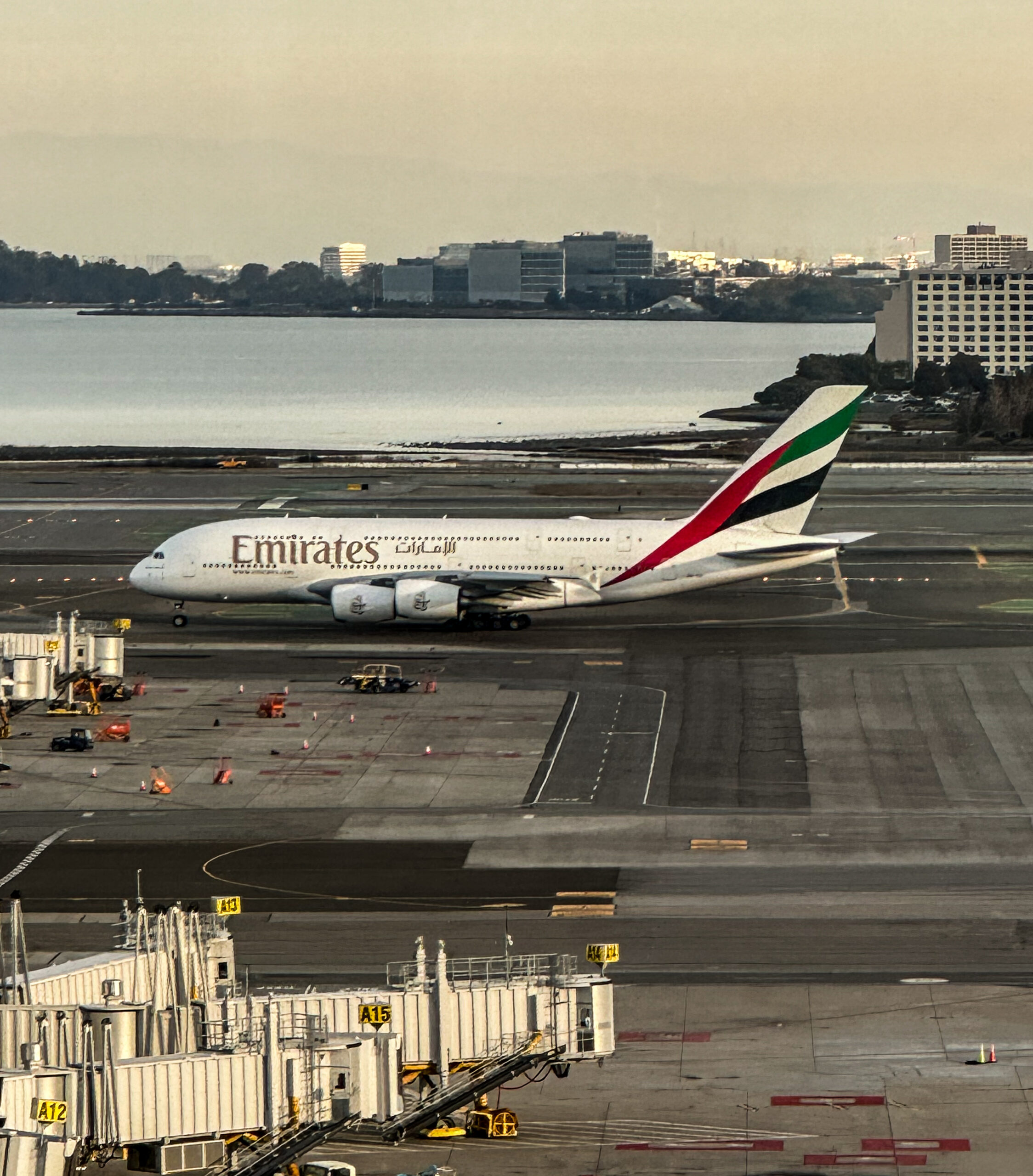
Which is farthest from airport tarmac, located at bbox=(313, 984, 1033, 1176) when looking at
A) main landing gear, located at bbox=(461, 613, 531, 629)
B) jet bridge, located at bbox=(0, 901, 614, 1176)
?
main landing gear, located at bbox=(461, 613, 531, 629)

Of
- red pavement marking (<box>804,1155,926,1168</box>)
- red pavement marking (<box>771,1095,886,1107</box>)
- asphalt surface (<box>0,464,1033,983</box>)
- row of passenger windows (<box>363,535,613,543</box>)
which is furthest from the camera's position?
row of passenger windows (<box>363,535,613,543</box>)

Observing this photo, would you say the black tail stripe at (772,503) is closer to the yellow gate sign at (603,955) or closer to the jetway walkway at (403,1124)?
the yellow gate sign at (603,955)

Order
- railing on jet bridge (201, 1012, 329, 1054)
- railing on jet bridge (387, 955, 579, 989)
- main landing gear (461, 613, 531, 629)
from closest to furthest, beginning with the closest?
railing on jet bridge (201, 1012, 329, 1054) < railing on jet bridge (387, 955, 579, 989) < main landing gear (461, 613, 531, 629)

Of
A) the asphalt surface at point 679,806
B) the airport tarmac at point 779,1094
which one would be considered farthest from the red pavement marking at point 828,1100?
the asphalt surface at point 679,806

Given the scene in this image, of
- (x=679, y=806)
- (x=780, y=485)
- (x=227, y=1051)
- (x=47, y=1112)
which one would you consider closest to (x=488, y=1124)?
(x=227, y=1051)

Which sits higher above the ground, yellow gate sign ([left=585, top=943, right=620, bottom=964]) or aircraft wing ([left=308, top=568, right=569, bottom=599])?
aircraft wing ([left=308, top=568, right=569, bottom=599])

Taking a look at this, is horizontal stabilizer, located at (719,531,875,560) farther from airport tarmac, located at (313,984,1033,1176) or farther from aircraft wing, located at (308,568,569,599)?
airport tarmac, located at (313,984,1033,1176)
